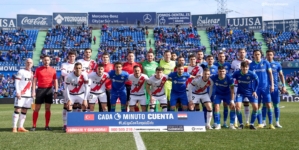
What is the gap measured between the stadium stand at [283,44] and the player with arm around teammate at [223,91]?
37.6 metres

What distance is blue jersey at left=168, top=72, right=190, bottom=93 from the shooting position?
446 inches

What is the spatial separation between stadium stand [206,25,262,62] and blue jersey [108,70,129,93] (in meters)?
37.3

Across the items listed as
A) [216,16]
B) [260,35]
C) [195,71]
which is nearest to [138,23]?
[216,16]

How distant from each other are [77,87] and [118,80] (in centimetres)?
126

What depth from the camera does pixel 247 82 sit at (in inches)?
435

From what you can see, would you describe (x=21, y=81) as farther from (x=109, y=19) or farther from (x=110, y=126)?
(x=109, y=19)

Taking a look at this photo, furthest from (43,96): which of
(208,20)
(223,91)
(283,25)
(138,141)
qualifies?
(283,25)

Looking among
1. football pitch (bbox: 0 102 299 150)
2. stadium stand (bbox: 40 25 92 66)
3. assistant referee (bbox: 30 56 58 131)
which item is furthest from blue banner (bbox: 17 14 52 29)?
football pitch (bbox: 0 102 299 150)

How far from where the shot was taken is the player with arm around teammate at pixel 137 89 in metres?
11.4

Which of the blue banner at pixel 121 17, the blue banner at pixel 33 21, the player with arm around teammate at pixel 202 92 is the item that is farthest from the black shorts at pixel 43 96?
the blue banner at pixel 33 21

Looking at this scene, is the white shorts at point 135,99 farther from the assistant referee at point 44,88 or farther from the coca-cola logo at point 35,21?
the coca-cola logo at point 35,21

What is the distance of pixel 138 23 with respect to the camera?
58406mm

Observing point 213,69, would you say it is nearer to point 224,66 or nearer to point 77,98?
point 224,66

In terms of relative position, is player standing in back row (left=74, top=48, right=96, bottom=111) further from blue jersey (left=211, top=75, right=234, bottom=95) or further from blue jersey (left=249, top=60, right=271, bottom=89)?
blue jersey (left=249, top=60, right=271, bottom=89)
